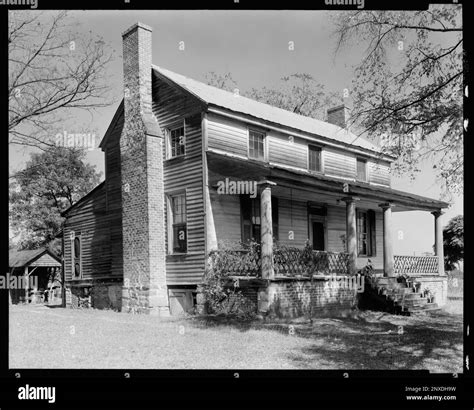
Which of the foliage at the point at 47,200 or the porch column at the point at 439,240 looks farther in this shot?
the foliage at the point at 47,200

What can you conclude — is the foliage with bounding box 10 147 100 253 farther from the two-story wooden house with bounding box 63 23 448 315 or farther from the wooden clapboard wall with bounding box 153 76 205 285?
the wooden clapboard wall with bounding box 153 76 205 285

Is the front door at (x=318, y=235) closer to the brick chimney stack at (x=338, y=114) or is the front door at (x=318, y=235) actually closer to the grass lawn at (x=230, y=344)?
the grass lawn at (x=230, y=344)

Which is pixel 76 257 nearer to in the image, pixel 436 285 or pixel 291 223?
pixel 291 223

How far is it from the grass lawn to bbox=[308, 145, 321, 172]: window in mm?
7701

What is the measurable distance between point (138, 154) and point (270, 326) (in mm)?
7702

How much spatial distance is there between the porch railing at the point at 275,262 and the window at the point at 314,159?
17.8 feet

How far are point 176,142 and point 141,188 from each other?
6.60ft

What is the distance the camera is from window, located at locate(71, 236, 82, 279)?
20.8 m

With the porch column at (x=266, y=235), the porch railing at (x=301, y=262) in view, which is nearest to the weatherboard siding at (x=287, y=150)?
the porch column at (x=266, y=235)

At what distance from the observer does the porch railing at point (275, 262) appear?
47.7 ft

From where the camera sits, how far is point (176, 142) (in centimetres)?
1677

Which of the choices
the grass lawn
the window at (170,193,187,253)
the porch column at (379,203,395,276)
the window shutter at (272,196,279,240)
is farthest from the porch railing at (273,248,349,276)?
the window at (170,193,187,253)
